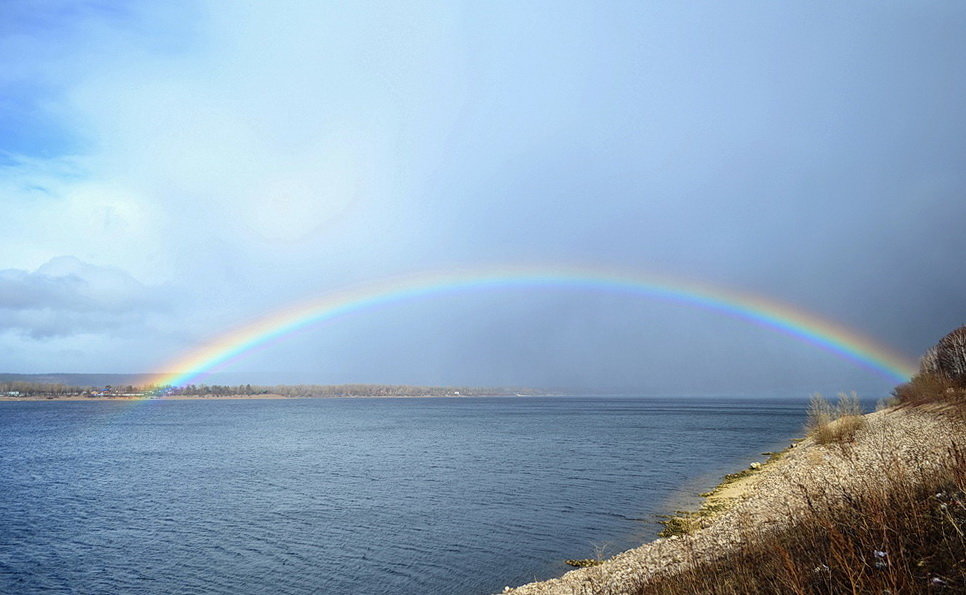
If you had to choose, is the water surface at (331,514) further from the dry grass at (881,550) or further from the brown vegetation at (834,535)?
the dry grass at (881,550)

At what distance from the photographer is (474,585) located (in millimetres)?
20188

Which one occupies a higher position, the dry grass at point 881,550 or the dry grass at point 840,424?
the dry grass at point 881,550

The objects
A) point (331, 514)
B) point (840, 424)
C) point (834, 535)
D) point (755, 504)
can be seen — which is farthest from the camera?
point (840, 424)

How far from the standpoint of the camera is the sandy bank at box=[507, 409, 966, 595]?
1305cm

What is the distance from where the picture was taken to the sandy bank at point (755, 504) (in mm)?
13055

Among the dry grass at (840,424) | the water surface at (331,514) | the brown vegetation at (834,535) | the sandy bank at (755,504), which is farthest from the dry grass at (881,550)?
the dry grass at (840,424)

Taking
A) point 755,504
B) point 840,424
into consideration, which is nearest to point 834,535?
point 755,504

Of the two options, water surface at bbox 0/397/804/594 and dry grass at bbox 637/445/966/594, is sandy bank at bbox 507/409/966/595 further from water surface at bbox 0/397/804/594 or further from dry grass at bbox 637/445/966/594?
water surface at bbox 0/397/804/594

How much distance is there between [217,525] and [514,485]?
20315 mm

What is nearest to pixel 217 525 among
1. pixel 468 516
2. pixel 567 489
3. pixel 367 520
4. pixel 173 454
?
pixel 367 520

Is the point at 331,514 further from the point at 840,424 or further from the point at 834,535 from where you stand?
the point at 840,424

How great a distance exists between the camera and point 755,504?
2489 centimetres

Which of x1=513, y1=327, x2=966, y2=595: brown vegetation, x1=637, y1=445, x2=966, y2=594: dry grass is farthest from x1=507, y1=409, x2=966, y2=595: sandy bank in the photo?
x1=637, y1=445, x2=966, y2=594: dry grass

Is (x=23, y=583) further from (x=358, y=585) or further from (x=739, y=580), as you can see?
(x=739, y=580)
